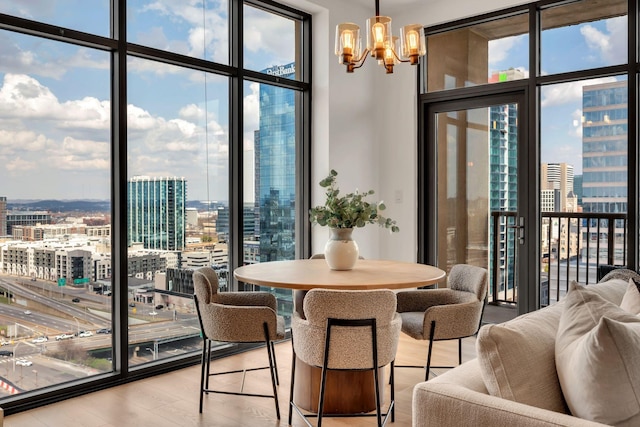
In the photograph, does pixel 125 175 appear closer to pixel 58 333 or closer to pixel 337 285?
pixel 58 333

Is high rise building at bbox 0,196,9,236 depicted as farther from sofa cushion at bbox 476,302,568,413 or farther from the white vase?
sofa cushion at bbox 476,302,568,413

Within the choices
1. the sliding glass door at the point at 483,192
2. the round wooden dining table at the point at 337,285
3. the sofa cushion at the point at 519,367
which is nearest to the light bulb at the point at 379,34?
the round wooden dining table at the point at 337,285

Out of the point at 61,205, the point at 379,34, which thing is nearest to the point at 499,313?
the point at 379,34

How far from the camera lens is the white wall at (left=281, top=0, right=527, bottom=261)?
479 cm

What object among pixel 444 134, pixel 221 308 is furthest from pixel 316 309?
pixel 444 134

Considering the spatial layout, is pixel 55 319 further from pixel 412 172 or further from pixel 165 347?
pixel 412 172

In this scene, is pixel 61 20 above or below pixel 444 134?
above

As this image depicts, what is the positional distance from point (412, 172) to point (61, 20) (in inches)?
122

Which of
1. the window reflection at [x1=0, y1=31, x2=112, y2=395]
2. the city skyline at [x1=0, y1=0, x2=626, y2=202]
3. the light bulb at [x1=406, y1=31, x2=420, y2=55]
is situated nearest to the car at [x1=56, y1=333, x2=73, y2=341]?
the window reflection at [x1=0, y1=31, x2=112, y2=395]

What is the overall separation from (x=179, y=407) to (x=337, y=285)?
1.23 metres

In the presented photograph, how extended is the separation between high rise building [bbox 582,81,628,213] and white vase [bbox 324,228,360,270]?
2.14 metres

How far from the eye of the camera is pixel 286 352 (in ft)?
13.9

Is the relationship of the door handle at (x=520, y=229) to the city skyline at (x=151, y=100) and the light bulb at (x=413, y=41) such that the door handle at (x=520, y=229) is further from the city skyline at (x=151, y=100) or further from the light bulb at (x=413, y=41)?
the light bulb at (x=413, y=41)

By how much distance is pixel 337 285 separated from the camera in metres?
2.66
